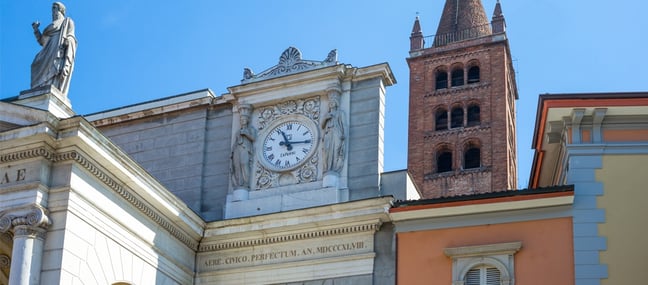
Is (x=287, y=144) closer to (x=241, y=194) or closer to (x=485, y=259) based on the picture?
(x=241, y=194)

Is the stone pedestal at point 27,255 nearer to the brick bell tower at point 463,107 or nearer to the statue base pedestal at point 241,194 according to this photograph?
the statue base pedestal at point 241,194

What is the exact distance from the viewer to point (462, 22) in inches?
3398

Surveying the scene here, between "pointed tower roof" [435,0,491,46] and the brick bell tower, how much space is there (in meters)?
0.07

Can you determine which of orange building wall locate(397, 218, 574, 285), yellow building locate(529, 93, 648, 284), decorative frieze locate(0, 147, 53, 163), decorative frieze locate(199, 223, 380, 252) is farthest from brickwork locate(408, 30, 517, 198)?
decorative frieze locate(0, 147, 53, 163)

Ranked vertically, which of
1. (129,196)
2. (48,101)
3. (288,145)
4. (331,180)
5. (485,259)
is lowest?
(485,259)

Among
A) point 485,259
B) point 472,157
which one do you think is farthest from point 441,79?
point 485,259

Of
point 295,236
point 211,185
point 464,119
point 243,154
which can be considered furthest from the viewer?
point 464,119

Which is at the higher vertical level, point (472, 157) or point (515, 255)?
point (472, 157)

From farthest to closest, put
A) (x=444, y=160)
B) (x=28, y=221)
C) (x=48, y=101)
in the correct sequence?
(x=444, y=160)
(x=48, y=101)
(x=28, y=221)

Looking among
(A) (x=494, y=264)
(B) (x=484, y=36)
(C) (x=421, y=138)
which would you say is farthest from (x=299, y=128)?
(B) (x=484, y=36)

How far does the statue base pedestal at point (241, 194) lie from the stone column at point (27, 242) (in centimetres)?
584

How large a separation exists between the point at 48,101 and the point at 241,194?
5.38m

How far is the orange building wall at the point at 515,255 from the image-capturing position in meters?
22.6

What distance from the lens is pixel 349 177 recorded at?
2552cm
